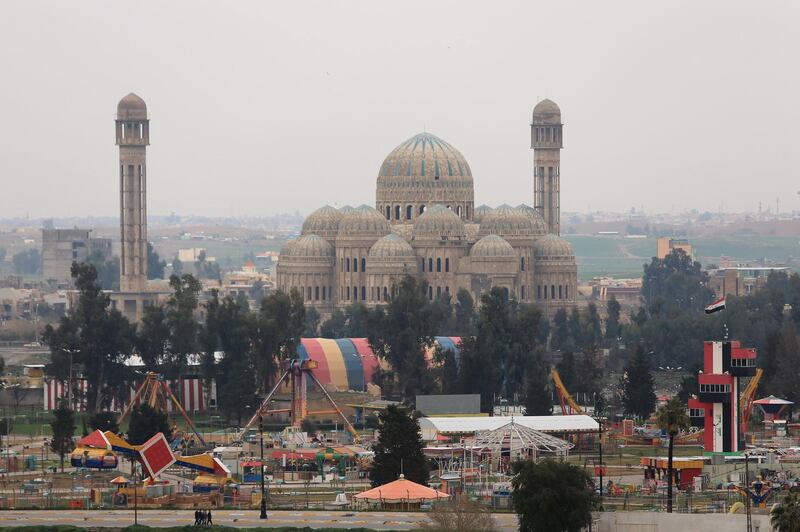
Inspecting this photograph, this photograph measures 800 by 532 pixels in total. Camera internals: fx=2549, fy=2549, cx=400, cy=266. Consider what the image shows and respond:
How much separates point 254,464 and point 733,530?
1192 inches

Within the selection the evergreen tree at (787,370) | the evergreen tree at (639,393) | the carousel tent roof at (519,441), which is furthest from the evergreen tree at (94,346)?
the evergreen tree at (787,370)

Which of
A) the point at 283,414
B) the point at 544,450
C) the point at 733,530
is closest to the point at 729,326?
the point at 283,414

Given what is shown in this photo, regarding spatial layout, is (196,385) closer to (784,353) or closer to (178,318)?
(178,318)

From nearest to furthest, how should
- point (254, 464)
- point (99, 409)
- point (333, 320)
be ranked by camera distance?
point (254, 464) < point (99, 409) < point (333, 320)

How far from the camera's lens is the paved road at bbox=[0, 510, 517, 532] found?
97312mm

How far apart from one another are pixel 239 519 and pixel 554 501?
13.2 meters

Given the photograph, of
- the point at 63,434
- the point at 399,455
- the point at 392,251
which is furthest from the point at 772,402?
the point at 392,251

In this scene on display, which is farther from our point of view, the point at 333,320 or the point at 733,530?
the point at 333,320

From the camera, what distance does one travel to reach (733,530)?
94.4 meters

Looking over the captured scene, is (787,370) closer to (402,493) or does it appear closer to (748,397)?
(748,397)

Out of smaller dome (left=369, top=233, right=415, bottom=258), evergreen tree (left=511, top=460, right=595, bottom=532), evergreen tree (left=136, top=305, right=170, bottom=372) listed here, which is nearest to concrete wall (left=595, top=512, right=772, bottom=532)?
evergreen tree (left=511, top=460, right=595, bottom=532)

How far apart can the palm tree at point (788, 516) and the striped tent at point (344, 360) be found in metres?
70.1

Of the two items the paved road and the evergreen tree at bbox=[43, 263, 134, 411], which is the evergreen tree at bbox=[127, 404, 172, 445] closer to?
the evergreen tree at bbox=[43, 263, 134, 411]

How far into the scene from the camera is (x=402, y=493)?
103062 millimetres
